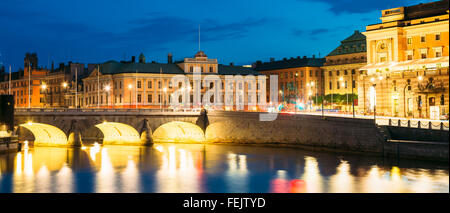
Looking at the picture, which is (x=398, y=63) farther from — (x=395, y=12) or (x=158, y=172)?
(x=158, y=172)

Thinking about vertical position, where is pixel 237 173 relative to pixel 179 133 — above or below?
below

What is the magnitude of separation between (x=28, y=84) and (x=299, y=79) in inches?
3269

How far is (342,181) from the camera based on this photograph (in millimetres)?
48250

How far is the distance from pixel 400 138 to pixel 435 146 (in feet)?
19.6

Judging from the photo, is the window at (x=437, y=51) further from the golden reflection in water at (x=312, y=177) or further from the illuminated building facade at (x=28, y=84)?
the illuminated building facade at (x=28, y=84)

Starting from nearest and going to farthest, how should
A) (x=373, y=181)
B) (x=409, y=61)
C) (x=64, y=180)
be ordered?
(x=373, y=181)
(x=64, y=180)
(x=409, y=61)

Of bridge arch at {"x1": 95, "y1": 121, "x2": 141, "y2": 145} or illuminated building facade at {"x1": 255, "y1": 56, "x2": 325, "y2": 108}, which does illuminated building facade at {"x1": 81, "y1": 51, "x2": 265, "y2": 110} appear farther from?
bridge arch at {"x1": 95, "y1": 121, "x2": 141, "y2": 145}

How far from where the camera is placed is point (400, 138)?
5619cm

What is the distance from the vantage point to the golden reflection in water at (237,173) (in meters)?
48.0

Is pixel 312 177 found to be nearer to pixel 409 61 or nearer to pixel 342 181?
pixel 342 181

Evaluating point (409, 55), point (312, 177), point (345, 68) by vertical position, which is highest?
point (345, 68)

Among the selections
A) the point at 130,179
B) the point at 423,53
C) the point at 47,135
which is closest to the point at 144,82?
the point at 47,135
